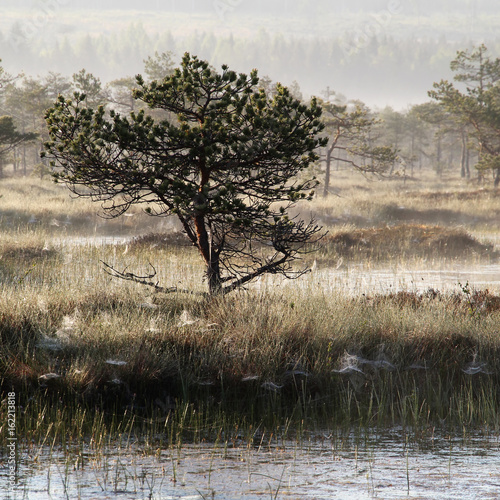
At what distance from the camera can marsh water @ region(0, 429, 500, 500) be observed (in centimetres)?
390

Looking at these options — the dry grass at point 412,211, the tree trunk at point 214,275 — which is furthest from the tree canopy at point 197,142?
the dry grass at point 412,211

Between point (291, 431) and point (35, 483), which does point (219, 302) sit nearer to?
point (291, 431)

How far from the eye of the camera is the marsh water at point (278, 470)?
3900 mm

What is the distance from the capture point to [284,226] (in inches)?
305

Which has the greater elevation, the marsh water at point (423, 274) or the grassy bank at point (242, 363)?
the marsh water at point (423, 274)

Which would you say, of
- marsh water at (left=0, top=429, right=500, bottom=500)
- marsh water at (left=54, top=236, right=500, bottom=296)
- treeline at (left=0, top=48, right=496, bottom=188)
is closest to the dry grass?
treeline at (left=0, top=48, right=496, bottom=188)

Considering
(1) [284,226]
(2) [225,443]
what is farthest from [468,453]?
(1) [284,226]

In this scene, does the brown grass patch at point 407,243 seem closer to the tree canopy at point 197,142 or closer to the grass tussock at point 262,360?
the grass tussock at point 262,360

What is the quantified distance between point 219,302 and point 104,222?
16.5 meters

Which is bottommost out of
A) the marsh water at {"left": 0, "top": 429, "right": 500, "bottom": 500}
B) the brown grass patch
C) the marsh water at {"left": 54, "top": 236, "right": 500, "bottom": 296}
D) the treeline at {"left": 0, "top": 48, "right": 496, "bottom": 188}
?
the marsh water at {"left": 0, "top": 429, "right": 500, "bottom": 500}

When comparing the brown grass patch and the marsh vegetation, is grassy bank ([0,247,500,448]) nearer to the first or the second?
the marsh vegetation

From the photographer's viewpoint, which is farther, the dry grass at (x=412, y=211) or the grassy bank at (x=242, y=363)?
the dry grass at (x=412, y=211)

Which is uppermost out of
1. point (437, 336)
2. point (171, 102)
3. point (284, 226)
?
point (171, 102)

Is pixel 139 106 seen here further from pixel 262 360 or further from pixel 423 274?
pixel 262 360
